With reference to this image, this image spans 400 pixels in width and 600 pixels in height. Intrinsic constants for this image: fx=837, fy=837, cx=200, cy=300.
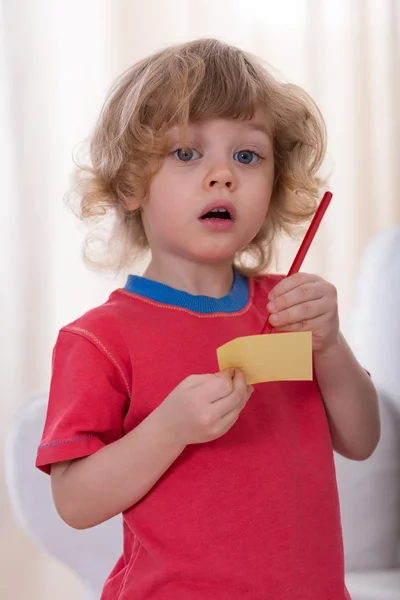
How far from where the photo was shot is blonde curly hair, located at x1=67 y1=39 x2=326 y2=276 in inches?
35.7

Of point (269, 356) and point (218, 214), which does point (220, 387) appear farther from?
point (218, 214)

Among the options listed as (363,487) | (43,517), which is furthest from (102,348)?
(363,487)

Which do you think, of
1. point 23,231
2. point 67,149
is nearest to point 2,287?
point 23,231

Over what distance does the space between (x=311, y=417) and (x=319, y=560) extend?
16cm

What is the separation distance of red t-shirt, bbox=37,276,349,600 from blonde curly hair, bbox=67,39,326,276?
0.16 metres

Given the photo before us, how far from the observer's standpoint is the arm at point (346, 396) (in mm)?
972

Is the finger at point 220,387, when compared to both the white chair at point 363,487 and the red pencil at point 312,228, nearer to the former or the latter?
the red pencil at point 312,228

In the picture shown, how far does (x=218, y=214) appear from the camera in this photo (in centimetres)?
91

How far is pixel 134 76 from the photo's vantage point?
3.20 feet

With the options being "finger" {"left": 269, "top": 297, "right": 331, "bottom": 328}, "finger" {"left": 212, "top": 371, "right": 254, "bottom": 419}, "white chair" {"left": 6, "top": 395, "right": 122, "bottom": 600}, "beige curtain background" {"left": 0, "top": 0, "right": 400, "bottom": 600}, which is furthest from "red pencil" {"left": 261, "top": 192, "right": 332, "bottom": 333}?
"beige curtain background" {"left": 0, "top": 0, "right": 400, "bottom": 600}

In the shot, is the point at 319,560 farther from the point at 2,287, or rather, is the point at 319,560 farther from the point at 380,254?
the point at 2,287

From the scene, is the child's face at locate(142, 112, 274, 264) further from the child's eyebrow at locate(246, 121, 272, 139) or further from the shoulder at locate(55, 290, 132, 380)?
the shoulder at locate(55, 290, 132, 380)

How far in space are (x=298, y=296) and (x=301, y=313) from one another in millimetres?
19

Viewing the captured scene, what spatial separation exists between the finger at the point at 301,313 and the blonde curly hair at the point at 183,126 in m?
0.15
